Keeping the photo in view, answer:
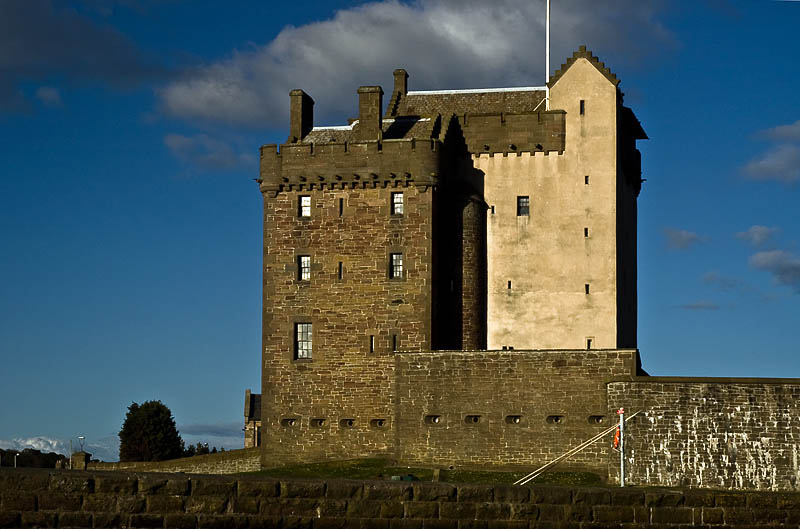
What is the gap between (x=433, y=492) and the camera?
20719 millimetres

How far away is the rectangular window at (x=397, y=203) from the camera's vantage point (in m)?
54.2

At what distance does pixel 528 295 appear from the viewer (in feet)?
188

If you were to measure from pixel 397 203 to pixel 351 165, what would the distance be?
2.59m

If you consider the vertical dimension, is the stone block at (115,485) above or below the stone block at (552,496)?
above

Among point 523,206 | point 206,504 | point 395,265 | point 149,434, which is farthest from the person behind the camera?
point 149,434

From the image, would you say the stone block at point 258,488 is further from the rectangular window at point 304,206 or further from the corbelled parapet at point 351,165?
the rectangular window at point 304,206

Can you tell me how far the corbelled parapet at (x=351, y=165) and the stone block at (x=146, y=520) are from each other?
114 ft

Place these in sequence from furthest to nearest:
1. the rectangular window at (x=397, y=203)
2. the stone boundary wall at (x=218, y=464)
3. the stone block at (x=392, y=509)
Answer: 1. the stone boundary wall at (x=218, y=464)
2. the rectangular window at (x=397, y=203)
3. the stone block at (x=392, y=509)

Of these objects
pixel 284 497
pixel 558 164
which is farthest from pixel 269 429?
pixel 284 497

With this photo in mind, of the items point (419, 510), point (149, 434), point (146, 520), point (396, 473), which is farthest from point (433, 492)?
point (149, 434)

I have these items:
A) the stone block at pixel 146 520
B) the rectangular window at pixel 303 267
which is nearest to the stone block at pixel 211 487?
the stone block at pixel 146 520

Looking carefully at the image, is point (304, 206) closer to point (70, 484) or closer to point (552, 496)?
point (552, 496)

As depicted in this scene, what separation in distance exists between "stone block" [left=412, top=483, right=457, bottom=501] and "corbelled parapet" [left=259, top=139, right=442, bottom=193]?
33678 mm

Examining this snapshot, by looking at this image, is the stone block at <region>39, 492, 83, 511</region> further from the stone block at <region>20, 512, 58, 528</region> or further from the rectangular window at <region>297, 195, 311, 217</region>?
the rectangular window at <region>297, 195, 311, 217</region>
